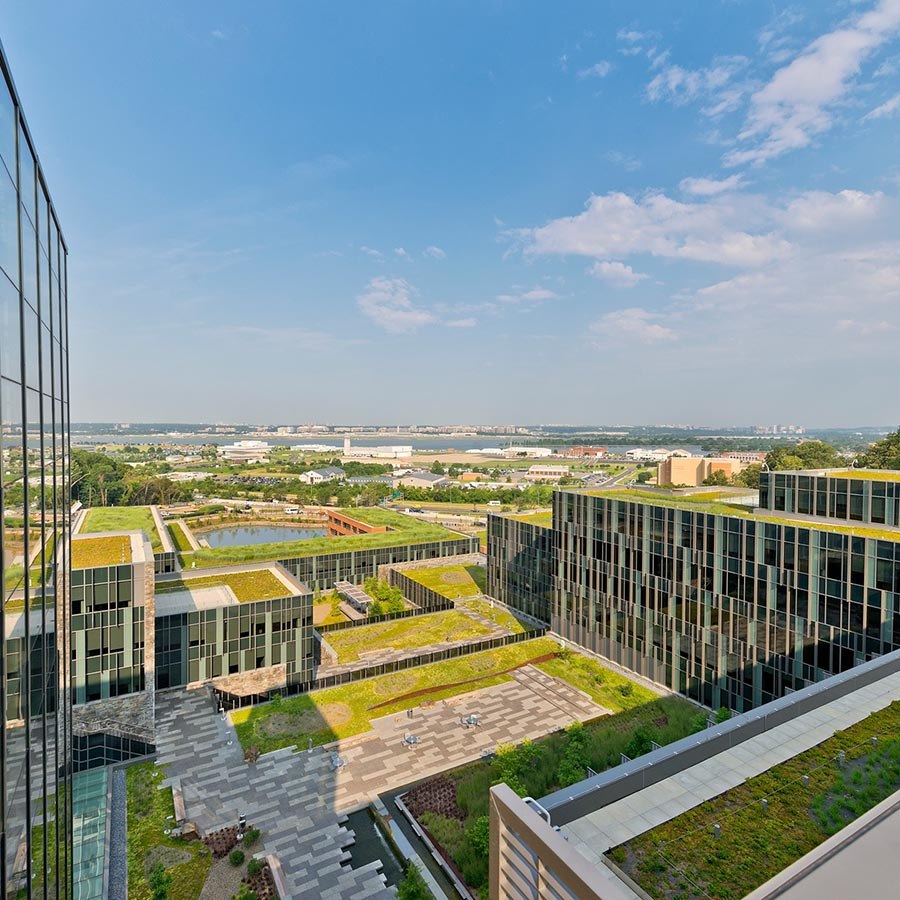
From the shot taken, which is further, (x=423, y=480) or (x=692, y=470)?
(x=423, y=480)

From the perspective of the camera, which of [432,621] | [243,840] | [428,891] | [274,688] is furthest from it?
[432,621]

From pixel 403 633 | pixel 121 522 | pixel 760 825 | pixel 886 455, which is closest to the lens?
pixel 760 825

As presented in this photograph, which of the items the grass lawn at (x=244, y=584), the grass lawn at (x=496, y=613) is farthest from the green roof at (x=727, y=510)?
the grass lawn at (x=244, y=584)

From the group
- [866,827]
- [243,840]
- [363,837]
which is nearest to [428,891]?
[363,837]

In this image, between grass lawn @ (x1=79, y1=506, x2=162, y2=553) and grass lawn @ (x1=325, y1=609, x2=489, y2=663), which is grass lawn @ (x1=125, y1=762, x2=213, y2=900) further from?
grass lawn @ (x1=79, y1=506, x2=162, y2=553)

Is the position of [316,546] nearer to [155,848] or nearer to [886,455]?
[155,848]

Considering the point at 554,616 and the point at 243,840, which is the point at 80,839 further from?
the point at 554,616

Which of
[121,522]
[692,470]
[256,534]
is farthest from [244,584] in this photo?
[692,470]

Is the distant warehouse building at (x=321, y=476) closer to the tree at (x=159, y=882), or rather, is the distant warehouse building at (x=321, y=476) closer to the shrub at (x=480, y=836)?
the tree at (x=159, y=882)
